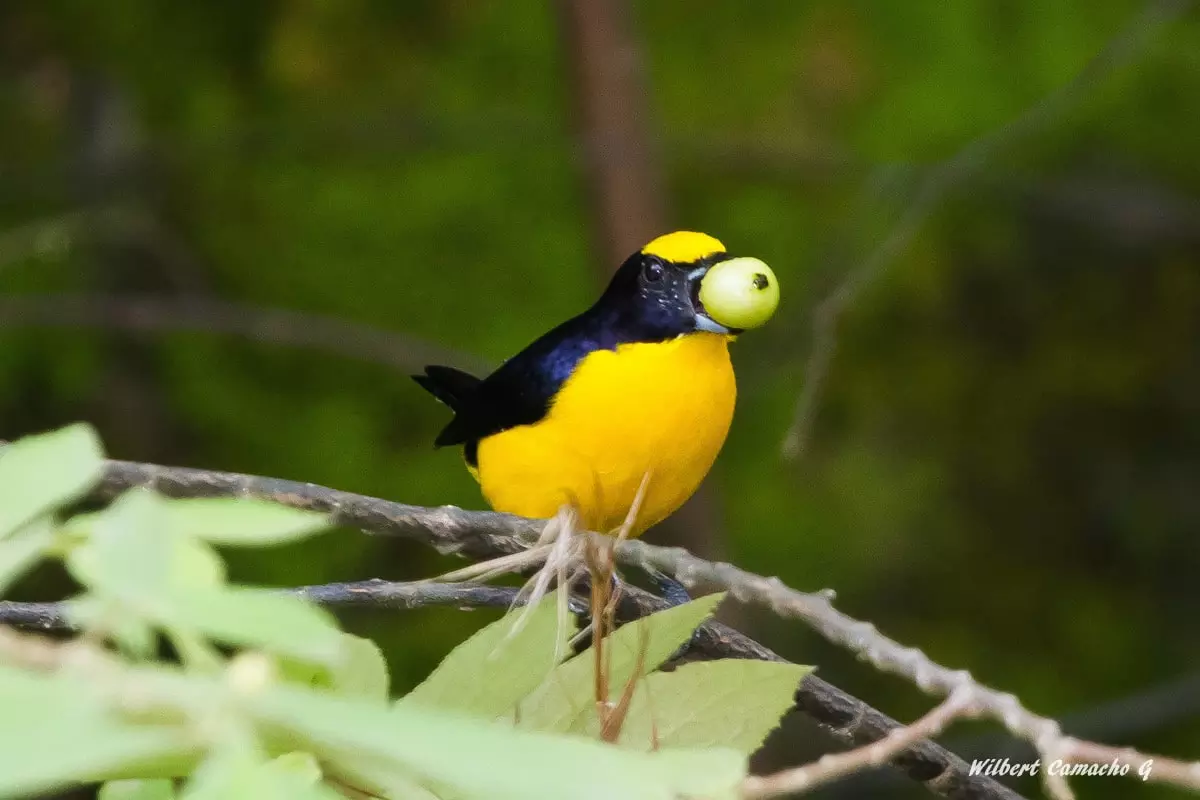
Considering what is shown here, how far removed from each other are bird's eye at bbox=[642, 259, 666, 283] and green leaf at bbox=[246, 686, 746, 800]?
3.81 ft

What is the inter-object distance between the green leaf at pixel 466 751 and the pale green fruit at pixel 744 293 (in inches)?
28.8

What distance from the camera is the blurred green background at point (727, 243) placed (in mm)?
2363

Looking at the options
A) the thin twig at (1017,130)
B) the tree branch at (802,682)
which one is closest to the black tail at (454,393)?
Answer: the thin twig at (1017,130)

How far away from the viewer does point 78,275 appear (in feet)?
8.29

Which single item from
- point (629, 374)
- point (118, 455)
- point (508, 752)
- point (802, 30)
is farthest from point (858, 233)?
point (508, 752)

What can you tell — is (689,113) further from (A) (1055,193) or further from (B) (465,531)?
(B) (465,531)

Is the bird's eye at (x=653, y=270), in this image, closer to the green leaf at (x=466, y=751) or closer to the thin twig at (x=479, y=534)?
the thin twig at (x=479, y=534)

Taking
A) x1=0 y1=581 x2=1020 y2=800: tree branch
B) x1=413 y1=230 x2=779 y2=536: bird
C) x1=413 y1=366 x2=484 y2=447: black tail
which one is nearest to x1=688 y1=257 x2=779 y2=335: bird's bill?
x1=413 y1=230 x2=779 y2=536: bird

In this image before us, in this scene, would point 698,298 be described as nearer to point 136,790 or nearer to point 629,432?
point 629,432

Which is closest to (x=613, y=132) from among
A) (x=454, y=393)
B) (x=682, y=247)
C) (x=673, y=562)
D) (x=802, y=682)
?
(x=454, y=393)

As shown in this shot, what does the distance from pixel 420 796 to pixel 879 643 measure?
0.38 ft

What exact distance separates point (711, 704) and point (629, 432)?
93 centimetres

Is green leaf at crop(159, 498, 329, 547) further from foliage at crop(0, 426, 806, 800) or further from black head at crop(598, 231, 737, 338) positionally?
black head at crop(598, 231, 737, 338)

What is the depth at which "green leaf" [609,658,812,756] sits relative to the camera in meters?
0.36
